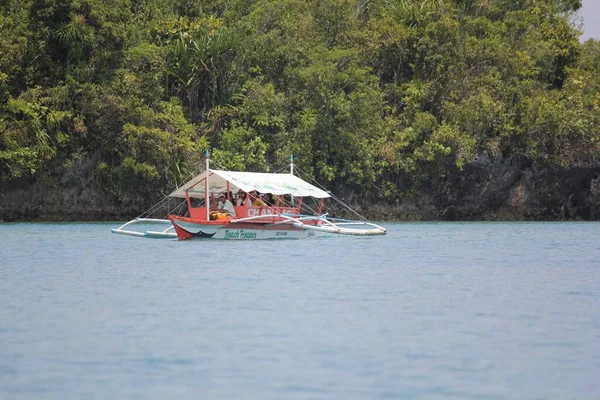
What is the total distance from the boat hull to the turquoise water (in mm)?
4931

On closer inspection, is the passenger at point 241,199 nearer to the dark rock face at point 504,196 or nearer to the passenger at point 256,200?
the passenger at point 256,200

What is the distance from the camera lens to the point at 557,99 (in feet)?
167

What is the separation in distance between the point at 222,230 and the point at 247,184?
1650mm

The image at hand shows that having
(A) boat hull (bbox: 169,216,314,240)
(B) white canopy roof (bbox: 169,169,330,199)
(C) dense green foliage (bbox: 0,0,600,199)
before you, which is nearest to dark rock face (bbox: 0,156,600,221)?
(C) dense green foliage (bbox: 0,0,600,199)

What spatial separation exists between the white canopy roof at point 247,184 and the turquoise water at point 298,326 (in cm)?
572

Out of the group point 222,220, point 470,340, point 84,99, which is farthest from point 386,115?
point 470,340

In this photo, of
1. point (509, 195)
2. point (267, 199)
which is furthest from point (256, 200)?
point (509, 195)

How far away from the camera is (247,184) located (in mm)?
30406

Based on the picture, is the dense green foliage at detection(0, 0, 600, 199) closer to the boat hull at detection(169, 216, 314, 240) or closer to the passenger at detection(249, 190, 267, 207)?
the passenger at detection(249, 190, 267, 207)

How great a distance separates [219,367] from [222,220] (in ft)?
62.1

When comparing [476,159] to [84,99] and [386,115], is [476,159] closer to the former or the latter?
[386,115]

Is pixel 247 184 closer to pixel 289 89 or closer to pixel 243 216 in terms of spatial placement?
pixel 243 216

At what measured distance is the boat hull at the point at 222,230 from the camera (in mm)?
29672

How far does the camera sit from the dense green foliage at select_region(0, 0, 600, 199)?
42.1 metres
